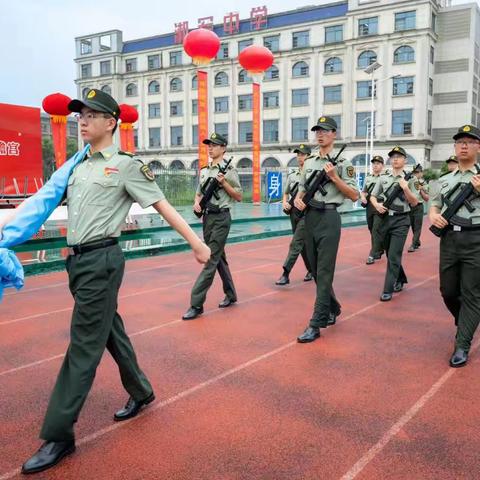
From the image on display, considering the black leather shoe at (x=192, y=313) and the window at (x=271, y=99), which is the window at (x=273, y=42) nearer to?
the window at (x=271, y=99)

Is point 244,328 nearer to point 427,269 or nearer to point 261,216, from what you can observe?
point 427,269

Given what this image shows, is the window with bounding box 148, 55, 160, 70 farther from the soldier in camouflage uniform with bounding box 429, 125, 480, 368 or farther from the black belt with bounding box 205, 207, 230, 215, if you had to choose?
the soldier in camouflage uniform with bounding box 429, 125, 480, 368

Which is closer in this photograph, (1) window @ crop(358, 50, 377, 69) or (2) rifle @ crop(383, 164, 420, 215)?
(2) rifle @ crop(383, 164, 420, 215)

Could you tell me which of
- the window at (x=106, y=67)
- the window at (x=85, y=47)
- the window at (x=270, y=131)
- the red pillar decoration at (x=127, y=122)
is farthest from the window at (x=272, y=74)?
the red pillar decoration at (x=127, y=122)

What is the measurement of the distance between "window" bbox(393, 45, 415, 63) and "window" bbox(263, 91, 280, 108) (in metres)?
10.9

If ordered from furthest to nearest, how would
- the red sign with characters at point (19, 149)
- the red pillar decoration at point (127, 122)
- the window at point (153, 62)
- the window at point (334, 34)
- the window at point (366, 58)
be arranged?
the window at point (153, 62) → the window at point (334, 34) → the window at point (366, 58) → the red pillar decoration at point (127, 122) → the red sign with characters at point (19, 149)

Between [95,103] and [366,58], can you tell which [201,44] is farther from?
[366,58]

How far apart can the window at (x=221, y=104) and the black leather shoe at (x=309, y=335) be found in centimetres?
4776

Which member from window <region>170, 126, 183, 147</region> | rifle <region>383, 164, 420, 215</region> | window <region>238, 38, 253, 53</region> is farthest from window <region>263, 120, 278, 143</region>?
rifle <region>383, 164, 420, 215</region>

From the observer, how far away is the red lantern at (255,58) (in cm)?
1880

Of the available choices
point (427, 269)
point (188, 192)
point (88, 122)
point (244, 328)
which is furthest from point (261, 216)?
point (88, 122)

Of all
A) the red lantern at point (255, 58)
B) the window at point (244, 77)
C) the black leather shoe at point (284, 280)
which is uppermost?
the window at point (244, 77)

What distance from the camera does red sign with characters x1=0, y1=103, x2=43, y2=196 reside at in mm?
12211

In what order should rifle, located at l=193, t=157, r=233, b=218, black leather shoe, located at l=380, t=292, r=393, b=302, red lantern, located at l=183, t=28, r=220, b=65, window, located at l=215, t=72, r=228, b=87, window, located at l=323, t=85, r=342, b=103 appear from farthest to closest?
window, located at l=215, t=72, r=228, b=87 < window, located at l=323, t=85, r=342, b=103 < red lantern, located at l=183, t=28, r=220, b=65 < black leather shoe, located at l=380, t=292, r=393, b=302 < rifle, located at l=193, t=157, r=233, b=218
